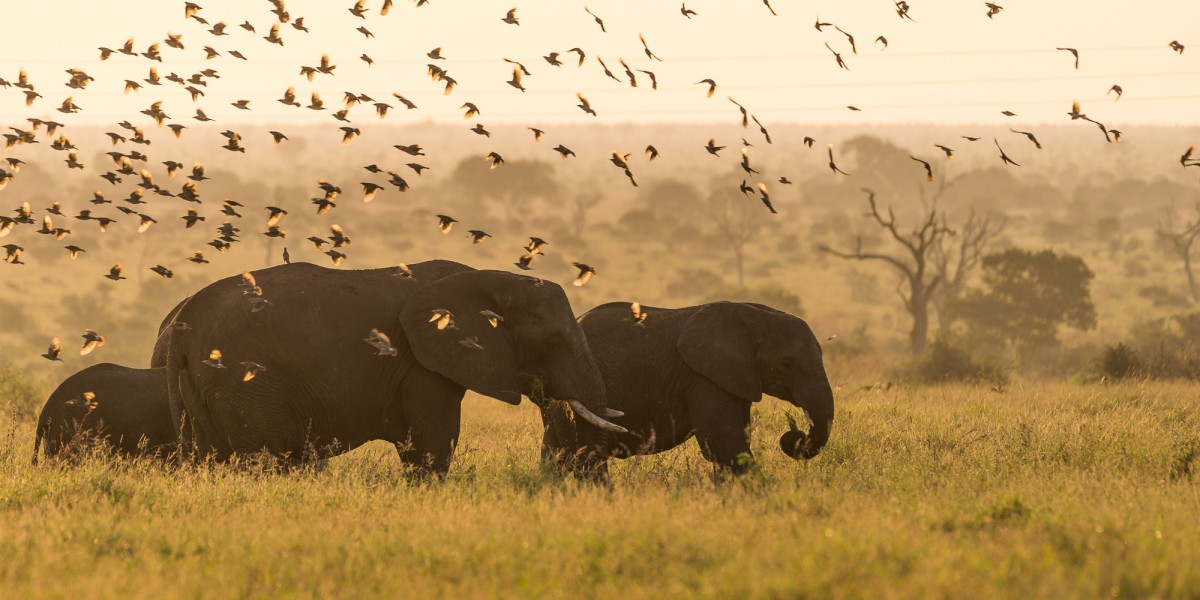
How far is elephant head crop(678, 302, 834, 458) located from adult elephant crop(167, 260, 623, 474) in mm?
1136

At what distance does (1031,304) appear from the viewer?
43719 millimetres

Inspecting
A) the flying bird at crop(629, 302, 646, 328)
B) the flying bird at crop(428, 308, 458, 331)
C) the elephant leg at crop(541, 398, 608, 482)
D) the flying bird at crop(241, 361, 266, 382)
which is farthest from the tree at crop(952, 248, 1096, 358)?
the flying bird at crop(241, 361, 266, 382)

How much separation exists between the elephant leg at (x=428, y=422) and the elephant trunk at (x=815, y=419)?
10.3 ft

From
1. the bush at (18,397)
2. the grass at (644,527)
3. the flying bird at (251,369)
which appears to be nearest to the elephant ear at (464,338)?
the grass at (644,527)

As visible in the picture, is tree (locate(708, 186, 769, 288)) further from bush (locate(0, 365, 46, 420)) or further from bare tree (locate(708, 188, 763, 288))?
bush (locate(0, 365, 46, 420))

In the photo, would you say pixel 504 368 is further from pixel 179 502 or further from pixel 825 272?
pixel 825 272

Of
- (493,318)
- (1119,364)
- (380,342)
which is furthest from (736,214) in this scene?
(380,342)

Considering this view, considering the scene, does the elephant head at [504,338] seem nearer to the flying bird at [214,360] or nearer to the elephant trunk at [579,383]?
the elephant trunk at [579,383]

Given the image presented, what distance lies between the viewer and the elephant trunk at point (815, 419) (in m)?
12.4

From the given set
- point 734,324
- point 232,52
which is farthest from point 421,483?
point 232,52

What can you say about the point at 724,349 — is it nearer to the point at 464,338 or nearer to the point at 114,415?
the point at 464,338

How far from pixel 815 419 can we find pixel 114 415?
7199mm

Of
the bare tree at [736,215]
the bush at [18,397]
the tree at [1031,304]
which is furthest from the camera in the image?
the bare tree at [736,215]

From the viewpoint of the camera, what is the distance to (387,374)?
1246cm
